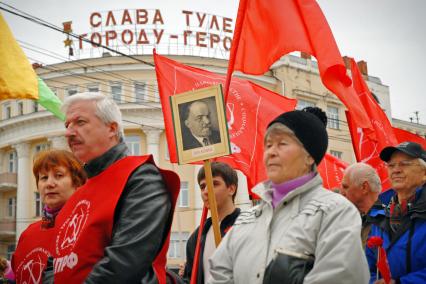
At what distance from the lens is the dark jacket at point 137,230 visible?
3281mm

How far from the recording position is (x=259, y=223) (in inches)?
133

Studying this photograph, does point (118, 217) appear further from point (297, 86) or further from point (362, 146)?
point (297, 86)

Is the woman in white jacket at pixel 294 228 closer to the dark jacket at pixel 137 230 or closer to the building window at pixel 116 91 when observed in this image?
the dark jacket at pixel 137 230

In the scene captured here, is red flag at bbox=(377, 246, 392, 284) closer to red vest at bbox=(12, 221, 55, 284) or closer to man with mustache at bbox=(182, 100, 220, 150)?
man with mustache at bbox=(182, 100, 220, 150)

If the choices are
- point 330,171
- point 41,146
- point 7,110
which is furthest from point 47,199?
point 7,110

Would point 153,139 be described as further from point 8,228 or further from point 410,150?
point 410,150

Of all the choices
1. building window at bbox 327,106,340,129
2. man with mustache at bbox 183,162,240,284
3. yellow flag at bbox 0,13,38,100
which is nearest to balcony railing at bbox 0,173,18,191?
building window at bbox 327,106,340,129

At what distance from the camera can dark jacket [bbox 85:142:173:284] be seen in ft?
10.8

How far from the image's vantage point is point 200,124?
14.6 ft

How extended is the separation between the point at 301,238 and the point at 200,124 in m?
1.61

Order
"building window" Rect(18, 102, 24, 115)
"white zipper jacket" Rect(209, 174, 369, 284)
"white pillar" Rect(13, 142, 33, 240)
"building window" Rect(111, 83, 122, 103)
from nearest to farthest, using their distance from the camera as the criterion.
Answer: "white zipper jacket" Rect(209, 174, 369, 284), "building window" Rect(111, 83, 122, 103), "white pillar" Rect(13, 142, 33, 240), "building window" Rect(18, 102, 24, 115)

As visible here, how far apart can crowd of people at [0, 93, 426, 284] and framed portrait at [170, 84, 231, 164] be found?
23.5 inches

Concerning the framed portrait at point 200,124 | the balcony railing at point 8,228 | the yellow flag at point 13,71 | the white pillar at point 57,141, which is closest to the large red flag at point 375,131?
the framed portrait at point 200,124

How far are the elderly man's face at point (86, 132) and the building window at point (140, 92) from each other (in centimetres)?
3046
